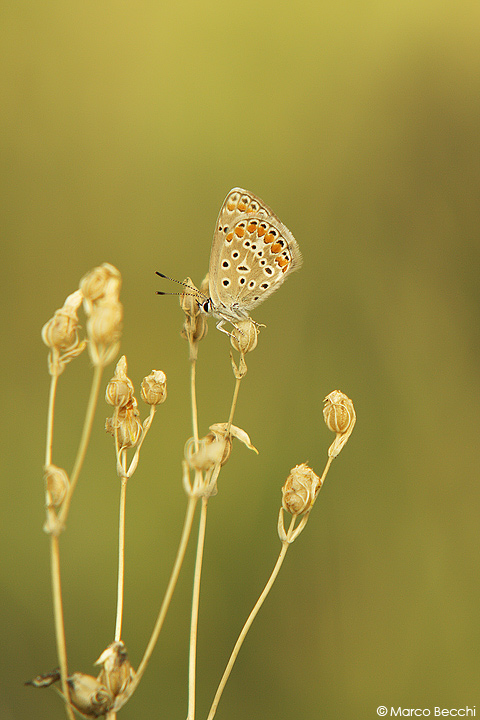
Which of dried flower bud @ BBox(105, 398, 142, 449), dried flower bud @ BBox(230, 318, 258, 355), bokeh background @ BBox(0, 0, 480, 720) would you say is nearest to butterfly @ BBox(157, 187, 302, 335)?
dried flower bud @ BBox(230, 318, 258, 355)

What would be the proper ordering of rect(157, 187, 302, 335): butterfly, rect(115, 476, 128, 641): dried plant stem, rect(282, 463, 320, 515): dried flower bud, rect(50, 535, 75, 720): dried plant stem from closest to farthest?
1. rect(50, 535, 75, 720): dried plant stem
2. rect(115, 476, 128, 641): dried plant stem
3. rect(282, 463, 320, 515): dried flower bud
4. rect(157, 187, 302, 335): butterfly

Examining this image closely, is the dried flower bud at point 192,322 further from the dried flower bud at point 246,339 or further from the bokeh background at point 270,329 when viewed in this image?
the bokeh background at point 270,329

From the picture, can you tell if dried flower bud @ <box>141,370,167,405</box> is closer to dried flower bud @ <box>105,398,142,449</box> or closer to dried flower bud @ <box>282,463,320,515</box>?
dried flower bud @ <box>105,398,142,449</box>

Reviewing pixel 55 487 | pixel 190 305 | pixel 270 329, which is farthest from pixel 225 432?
pixel 270 329

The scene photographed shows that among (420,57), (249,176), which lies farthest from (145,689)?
(420,57)

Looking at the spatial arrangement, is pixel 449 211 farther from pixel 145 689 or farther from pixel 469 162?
pixel 145 689

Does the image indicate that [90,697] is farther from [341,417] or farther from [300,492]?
[341,417]
